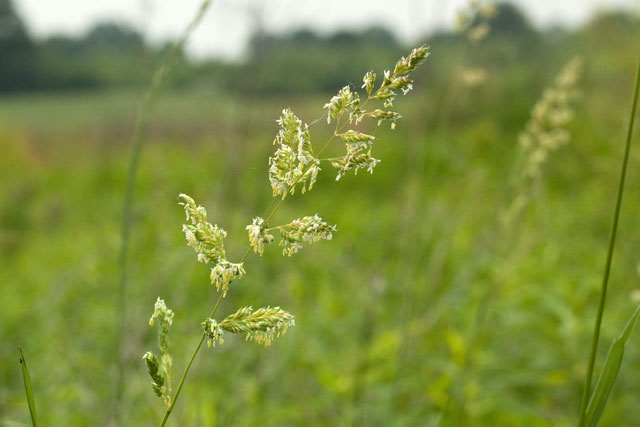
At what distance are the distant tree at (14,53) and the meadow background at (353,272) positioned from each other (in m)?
14.1

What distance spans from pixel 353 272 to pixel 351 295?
154 centimetres

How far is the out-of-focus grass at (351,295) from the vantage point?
2186 millimetres

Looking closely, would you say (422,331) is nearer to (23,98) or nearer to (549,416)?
(549,416)

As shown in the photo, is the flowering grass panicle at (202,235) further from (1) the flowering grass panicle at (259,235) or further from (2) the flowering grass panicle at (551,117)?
(2) the flowering grass panicle at (551,117)

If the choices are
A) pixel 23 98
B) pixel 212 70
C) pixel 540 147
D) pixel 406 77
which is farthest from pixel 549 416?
pixel 23 98

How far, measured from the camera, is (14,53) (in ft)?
73.6

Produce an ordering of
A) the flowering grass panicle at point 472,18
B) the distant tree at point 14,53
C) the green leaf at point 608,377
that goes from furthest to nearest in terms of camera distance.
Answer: the distant tree at point 14,53
the flowering grass panicle at point 472,18
the green leaf at point 608,377

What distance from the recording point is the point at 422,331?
6.89 ft

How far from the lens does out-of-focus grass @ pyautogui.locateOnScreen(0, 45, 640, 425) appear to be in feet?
7.17

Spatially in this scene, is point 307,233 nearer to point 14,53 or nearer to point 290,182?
point 290,182

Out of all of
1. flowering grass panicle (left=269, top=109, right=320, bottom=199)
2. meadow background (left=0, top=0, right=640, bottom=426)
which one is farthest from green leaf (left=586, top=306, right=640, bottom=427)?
flowering grass panicle (left=269, top=109, right=320, bottom=199)

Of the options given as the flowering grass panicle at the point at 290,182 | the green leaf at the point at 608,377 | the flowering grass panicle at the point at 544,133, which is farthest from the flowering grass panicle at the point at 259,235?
the flowering grass panicle at the point at 544,133

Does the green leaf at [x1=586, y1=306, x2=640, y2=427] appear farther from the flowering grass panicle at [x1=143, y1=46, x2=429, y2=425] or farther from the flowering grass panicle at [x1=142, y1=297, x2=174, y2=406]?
the flowering grass panicle at [x1=142, y1=297, x2=174, y2=406]

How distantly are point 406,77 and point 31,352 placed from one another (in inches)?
133
